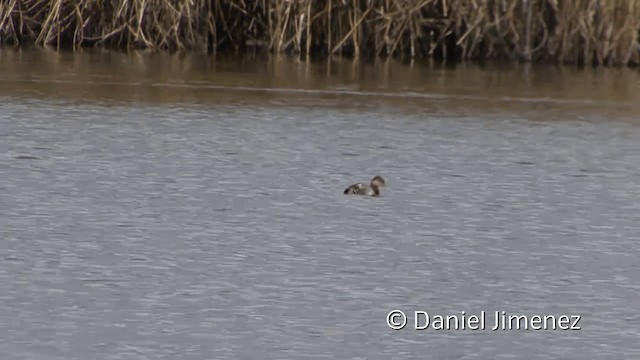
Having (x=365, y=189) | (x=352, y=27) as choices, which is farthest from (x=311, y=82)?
(x=365, y=189)

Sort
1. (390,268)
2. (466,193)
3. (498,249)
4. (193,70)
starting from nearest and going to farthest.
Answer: (390,268), (498,249), (466,193), (193,70)

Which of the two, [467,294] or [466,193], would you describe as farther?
[466,193]

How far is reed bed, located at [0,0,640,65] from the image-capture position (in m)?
13.6

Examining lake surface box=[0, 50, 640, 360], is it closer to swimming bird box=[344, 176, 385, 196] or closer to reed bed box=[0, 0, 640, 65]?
swimming bird box=[344, 176, 385, 196]

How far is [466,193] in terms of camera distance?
7.96 m

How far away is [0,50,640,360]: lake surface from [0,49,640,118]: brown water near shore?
0.17ft

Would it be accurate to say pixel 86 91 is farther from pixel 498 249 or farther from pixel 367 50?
pixel 498 249

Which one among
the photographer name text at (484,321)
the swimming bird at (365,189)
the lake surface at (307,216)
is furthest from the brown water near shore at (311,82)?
the photographer name text at (484,321)

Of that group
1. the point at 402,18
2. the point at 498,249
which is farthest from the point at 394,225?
the point at 402,18

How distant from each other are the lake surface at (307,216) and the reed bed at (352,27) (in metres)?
1.42

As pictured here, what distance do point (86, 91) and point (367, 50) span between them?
3573 mm

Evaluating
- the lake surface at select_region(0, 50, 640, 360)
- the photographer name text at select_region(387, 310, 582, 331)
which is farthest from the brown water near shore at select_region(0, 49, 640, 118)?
the photographer name text at select_region(387, 310, 582, 331)

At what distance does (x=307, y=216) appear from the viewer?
734 cm

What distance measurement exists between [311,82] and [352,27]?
76.9 inches
